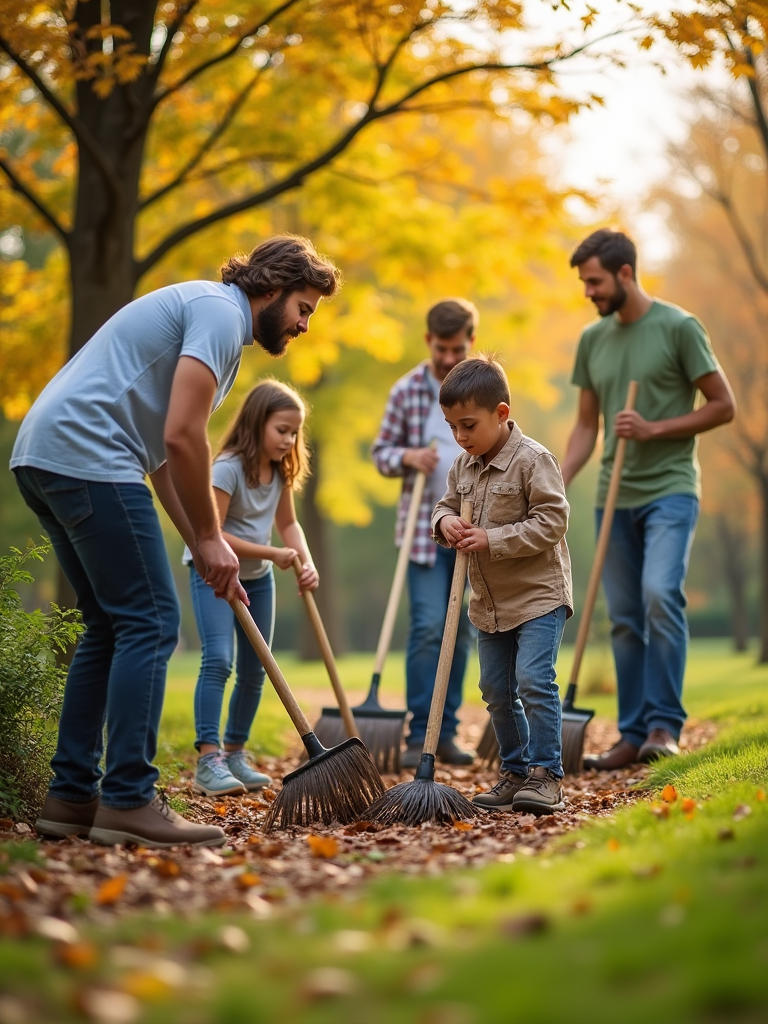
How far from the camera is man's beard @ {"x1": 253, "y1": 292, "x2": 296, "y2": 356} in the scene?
4.04m

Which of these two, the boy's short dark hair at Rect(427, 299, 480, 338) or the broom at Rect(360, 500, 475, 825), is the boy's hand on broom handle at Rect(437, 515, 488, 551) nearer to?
the broom at Rect(360, 500, 475, 825)

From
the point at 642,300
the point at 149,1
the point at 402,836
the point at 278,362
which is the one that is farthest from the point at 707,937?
the point at 278,362

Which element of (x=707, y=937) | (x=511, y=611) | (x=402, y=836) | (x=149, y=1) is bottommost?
(x=402, y=836)

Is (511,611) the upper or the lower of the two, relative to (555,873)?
upper

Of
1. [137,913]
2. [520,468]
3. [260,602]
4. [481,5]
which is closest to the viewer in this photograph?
[137,913]

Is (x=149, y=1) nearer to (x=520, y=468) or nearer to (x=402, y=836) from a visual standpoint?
(x=520, y=468)

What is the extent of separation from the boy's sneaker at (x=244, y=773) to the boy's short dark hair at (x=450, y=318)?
2.45 meters

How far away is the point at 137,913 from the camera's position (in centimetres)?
283

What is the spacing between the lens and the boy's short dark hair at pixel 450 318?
6.17 meters

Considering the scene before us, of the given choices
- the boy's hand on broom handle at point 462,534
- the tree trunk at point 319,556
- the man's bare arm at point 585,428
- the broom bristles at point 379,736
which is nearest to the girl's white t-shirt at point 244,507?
the broom bristles at point 379,736

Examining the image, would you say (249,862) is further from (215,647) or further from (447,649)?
(215,647)

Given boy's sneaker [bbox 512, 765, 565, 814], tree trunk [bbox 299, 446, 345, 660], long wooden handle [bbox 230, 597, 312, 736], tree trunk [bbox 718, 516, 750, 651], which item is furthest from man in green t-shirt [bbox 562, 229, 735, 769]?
tree trunk [bbox 718, 516, 750, 651]

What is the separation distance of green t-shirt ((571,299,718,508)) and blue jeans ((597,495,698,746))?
0.38 feet

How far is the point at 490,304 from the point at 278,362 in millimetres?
7987
